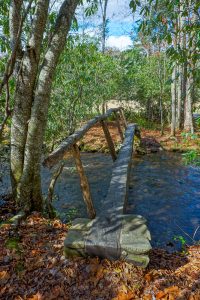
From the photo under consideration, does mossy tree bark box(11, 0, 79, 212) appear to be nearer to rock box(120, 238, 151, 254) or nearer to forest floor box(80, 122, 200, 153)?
rock box(120, 238, 151, 254)

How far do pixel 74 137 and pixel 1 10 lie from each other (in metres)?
3.18

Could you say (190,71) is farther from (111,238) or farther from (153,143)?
(153,143)

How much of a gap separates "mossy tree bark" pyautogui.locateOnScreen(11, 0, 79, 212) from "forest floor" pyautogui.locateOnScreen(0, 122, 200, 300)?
91 centimetres

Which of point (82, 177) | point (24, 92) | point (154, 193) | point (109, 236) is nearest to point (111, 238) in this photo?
point (109, 236)

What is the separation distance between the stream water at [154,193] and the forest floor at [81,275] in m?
1.68

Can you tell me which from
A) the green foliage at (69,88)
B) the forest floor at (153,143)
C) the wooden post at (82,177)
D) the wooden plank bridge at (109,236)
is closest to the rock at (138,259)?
the wooden plank bridge at (109,236)

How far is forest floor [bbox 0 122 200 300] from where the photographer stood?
2346 mm

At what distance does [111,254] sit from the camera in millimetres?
2629

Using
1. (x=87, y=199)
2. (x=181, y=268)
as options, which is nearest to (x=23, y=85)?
(x=87, y=199)

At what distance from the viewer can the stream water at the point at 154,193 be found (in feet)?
16.6

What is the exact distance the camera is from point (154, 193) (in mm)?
6832

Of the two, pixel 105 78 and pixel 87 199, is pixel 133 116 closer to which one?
pixel 105 78

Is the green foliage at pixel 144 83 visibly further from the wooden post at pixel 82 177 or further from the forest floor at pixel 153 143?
the wooden post at pixel 82 177

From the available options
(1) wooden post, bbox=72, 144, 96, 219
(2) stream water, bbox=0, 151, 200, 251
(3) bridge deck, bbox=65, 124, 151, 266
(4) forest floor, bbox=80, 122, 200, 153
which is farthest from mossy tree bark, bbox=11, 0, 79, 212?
(4) forest floor, bbox=80, 122, 200, 153
